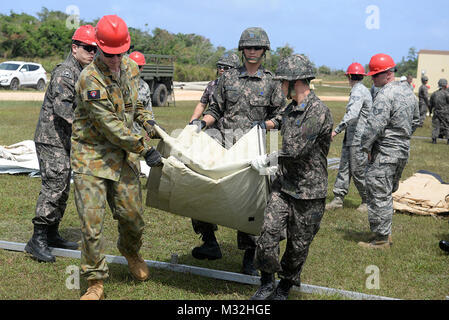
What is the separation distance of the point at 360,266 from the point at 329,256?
0.39 metres

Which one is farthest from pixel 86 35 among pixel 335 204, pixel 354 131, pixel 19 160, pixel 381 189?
pixel 19 160

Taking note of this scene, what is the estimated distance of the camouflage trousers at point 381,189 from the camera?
256 inches

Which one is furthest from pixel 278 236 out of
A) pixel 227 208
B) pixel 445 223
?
pixel 445 223

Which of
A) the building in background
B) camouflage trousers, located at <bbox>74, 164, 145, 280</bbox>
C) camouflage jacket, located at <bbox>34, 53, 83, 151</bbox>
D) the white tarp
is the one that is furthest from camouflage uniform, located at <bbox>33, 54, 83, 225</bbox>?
the building in background

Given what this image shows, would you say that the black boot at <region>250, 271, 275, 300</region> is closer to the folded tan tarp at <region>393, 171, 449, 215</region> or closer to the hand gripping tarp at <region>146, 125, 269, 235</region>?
the hand gripping tarp at <region>146, 125, 269, 235</region>

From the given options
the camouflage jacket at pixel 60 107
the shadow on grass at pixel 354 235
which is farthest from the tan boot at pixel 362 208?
the camouflage jacket at pixel 60 107

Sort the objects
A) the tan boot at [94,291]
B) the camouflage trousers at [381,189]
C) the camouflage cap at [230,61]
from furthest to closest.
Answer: the camouflage cap at [230,61], the camouflage trousers at [381,189], the tan boot at [94,291]

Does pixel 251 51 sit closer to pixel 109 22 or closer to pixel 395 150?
pixel 109 22

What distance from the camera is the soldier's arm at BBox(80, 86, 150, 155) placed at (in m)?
4.39

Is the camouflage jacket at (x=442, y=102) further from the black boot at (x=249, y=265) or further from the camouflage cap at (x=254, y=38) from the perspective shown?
the black boot at (x=249, y=265)

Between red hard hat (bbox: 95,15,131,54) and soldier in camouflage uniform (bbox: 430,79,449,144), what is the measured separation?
15682mm

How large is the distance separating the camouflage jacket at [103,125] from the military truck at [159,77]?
2009 centimetres

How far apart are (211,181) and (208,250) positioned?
1.48 metres

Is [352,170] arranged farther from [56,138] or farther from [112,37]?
[112,37]
